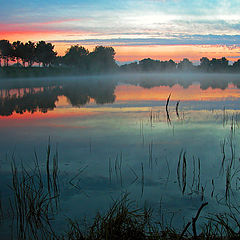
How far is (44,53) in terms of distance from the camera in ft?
406

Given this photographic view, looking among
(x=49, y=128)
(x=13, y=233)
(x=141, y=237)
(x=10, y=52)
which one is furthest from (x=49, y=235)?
(x=10, y=52)

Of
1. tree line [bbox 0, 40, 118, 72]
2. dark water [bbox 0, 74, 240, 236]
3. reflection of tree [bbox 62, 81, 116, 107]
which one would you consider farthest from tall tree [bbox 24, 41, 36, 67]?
dark water [bbox 0, 74, 240, 236]

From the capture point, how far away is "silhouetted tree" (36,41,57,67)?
12344 centimetres

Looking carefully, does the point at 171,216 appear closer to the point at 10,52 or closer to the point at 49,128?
the point at 49,128

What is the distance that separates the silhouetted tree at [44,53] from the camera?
405 ft

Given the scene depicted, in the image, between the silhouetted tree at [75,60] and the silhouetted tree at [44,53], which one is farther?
the silhouetted tree at [75,60]

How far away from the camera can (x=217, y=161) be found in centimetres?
972

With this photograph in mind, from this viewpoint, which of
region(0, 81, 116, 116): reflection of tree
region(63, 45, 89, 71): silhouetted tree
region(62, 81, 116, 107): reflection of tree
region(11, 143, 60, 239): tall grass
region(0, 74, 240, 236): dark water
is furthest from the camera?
region(63, 45, 89, 71): silhouetted tree

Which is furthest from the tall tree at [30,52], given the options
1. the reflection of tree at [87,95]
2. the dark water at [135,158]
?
the dark water at [135,158]

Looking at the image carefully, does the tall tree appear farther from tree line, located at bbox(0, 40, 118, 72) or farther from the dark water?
the dark water

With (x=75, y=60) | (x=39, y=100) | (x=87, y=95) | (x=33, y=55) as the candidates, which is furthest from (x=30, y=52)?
(x=39, y=100)

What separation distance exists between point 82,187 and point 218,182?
372 centimetres

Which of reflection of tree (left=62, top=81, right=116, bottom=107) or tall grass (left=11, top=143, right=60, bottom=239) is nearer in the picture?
tall grass (left=11, top=143, right=60, bottom=239)

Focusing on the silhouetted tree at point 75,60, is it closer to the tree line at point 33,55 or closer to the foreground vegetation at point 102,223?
the tree line at point 33,55
